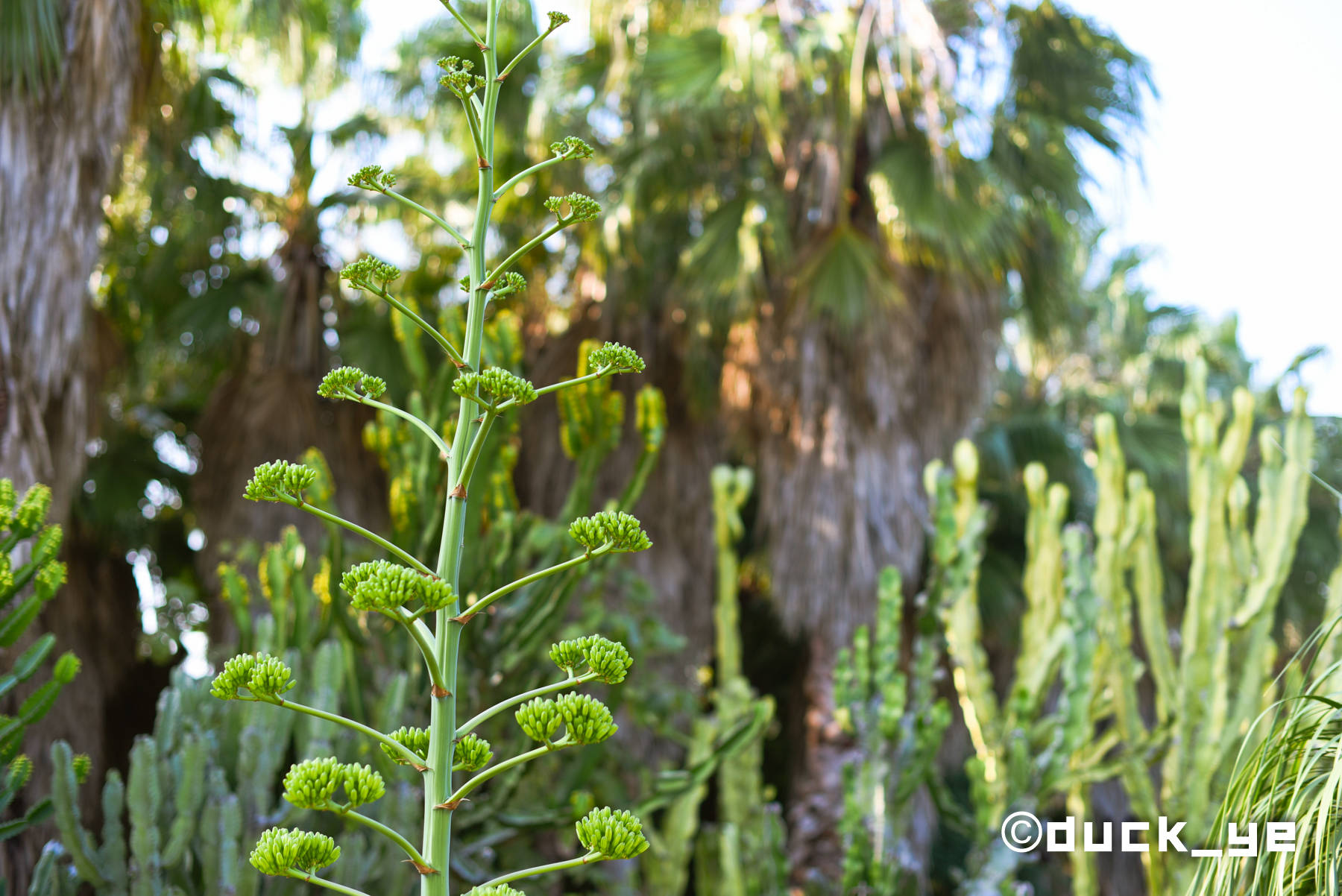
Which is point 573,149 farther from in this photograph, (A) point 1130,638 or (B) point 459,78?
(A) point 1130,638

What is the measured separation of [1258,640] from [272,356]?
19.6ft

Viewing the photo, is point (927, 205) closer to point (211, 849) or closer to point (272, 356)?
point (272, 356)

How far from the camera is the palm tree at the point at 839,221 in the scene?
6.67 m

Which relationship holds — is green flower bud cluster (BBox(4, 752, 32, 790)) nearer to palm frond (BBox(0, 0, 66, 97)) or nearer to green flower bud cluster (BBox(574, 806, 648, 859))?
green flower bud cluster (BBox(574, 806, 648, 859))

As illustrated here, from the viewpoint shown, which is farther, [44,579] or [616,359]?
[44,579]

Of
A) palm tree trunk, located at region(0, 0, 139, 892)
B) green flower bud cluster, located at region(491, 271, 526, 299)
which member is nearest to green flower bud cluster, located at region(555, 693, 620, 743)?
green flower bud cluster, located at region(491, 271, 526, 299)

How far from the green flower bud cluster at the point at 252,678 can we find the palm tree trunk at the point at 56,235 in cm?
337

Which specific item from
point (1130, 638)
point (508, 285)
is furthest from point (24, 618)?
point (1130, 638)

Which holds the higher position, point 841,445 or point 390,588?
point 841,445

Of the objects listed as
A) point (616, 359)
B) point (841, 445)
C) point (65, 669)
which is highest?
point (841, 445)

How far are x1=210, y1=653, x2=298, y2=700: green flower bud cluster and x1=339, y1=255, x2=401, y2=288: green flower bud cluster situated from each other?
62cm

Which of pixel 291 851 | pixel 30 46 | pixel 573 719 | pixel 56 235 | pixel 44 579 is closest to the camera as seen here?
pixel 291 851

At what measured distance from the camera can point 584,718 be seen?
5.07 ft

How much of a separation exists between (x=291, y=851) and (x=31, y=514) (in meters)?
2.35
